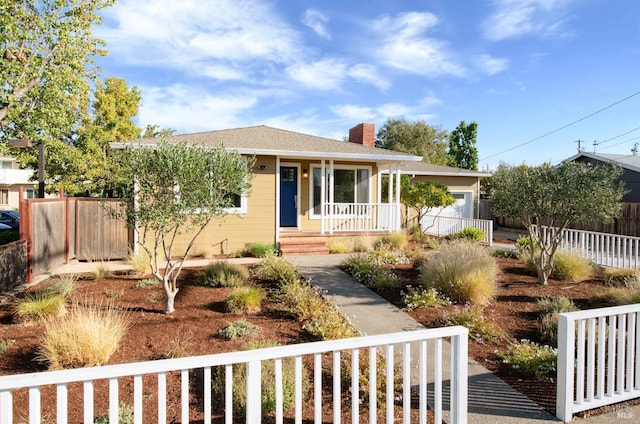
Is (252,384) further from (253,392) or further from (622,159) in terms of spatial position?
(622,159)

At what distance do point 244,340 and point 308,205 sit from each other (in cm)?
857

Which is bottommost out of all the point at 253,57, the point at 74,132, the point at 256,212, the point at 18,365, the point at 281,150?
the point at 18,365

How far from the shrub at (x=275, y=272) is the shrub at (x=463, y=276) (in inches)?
104

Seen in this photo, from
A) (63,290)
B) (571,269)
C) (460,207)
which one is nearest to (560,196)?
(571,269)

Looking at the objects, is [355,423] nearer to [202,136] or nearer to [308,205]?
[308,205]

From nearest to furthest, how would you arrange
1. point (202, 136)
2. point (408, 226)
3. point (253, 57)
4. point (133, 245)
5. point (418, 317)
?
point (418, 317) < point (133, 245) < point (202, 136) < point (253, 57) < point (408, 226)

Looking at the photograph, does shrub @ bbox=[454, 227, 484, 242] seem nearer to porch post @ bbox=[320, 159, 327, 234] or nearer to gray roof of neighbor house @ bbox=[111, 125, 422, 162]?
gray roof of neighbor house @ bbox=[111, 125, 422, 162]

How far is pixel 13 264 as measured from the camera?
23.2 ft

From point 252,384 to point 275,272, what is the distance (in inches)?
218

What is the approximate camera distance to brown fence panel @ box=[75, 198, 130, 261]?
33.2ft

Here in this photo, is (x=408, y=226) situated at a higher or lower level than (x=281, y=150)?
lower

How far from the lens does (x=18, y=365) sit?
381 cm

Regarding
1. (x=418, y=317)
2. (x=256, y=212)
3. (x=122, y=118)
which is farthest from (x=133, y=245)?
(x=122, y=118)

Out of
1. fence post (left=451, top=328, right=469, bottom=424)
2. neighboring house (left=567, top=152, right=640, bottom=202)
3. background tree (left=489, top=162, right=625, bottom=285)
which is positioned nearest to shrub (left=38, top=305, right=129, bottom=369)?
fence post (left=451, top=328, right=469, bottom=424)
